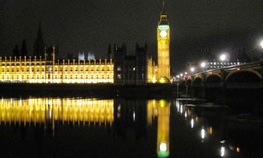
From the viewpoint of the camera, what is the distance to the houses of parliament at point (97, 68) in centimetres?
11588

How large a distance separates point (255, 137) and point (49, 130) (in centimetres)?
1345

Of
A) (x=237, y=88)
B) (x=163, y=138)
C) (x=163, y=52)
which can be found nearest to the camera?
(x=163, y=138)

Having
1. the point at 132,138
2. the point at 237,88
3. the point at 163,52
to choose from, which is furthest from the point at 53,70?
the point at 132,138

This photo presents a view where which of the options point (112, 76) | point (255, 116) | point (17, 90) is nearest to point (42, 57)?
point (112, 76)

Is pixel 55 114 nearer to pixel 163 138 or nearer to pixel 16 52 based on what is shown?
pixel 163 138

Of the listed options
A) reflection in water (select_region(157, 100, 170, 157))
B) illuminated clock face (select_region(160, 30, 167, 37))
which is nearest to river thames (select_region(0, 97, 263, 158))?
reflection in water (select_region(157, 100, 170, 157))

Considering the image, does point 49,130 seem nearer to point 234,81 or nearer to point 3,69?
point 234,81

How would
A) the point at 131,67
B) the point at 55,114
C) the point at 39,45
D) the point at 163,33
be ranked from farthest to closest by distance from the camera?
1. the point at 39,45
2. the point at 163,33
3. the point at 131,67
4. the point at 55,114

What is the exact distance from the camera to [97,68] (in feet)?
395

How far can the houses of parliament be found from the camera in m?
116

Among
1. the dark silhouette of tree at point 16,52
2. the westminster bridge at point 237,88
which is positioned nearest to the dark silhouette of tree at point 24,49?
the dark silhouette of tree at point 16,52

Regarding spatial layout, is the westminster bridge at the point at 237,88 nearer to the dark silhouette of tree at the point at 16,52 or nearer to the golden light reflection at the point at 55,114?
the golden light reflection at the point at 55,114

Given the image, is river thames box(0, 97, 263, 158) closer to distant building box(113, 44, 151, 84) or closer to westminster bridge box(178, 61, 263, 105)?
westminster bridge box(178, 61, 263, 105)

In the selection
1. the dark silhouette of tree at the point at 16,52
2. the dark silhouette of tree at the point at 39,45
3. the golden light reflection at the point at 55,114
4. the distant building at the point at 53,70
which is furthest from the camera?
the dark silhouette of tree at the point at 39,45
